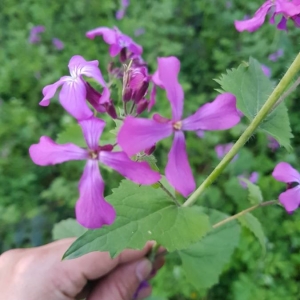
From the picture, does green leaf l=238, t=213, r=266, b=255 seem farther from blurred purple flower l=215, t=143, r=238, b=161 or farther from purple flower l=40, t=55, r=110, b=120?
blurred purple flower l=215, t=143, r=238, b=161

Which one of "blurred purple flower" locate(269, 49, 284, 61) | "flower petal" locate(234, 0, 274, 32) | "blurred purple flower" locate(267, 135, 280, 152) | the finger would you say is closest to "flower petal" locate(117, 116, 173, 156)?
"flower petal" locate(234, 0, 274, 32)

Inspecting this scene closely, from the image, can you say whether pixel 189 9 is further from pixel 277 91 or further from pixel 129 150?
pixel 129 150

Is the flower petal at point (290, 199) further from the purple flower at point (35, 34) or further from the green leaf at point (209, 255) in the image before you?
the purple flower at point (35, 34)

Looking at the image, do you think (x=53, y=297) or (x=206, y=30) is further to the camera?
(x=206, y=30)

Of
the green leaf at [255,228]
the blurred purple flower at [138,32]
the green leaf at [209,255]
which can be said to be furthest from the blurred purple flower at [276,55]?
the green leaf at [255,228]

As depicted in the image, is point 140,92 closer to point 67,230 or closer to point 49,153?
point 49,153

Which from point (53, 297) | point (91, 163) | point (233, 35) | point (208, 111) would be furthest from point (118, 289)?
point (233, 35)
